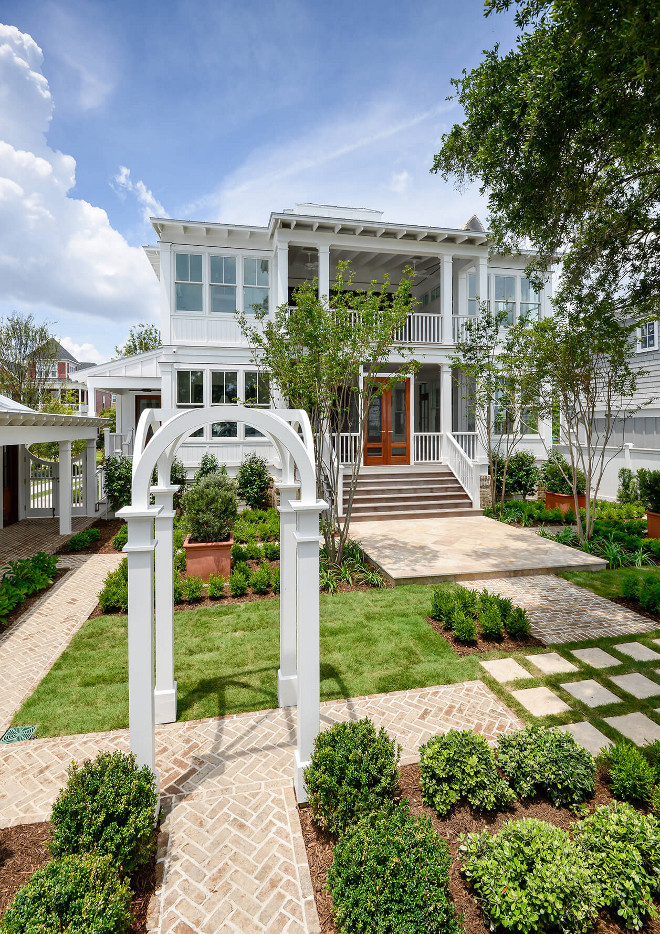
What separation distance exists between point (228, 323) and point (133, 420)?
5.47 meters

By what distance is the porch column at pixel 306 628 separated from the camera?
3125 mm

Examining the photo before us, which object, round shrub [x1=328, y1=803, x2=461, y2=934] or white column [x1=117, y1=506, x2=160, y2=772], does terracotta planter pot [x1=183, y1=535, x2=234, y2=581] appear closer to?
white column [x1=117, y1=506, x2=160, y2=772]

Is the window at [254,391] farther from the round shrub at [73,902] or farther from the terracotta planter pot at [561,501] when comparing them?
the round shrub at [73,902]

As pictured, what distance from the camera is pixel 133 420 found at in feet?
53.1

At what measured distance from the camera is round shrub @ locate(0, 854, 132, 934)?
2.02m

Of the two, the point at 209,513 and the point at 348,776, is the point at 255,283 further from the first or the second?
the point at 348,776

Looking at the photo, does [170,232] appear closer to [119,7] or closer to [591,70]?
[119,7]

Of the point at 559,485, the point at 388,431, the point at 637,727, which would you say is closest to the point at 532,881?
the point at 637,727

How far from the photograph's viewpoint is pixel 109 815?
255 centimetres

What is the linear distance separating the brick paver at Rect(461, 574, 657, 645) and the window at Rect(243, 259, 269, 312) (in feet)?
33.9

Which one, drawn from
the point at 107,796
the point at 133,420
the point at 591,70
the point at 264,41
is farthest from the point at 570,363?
the point at 133,420

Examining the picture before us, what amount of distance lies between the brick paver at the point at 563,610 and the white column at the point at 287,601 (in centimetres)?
323

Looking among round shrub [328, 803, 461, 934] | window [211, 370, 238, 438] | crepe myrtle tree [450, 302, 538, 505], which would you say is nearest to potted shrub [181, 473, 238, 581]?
round shrub [328, 803, 461, 934]

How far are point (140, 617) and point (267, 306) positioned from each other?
12479 mm
